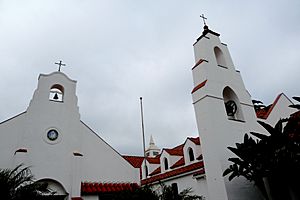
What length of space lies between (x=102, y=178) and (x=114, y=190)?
1.25 metres

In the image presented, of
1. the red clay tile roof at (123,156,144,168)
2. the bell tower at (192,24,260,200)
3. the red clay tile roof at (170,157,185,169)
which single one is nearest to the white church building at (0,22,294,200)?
the bell tower at (192,24,260,200)

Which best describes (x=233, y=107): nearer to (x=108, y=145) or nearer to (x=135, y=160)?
(x=108, y=145)

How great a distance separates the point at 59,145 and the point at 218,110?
32.0ft

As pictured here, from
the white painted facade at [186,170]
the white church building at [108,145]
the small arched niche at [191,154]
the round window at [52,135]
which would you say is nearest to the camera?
the white church building at [108,145]

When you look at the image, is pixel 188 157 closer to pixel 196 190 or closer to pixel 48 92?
pixel 196 190

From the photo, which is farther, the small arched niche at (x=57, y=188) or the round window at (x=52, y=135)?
the round window at (x=52, y=135)

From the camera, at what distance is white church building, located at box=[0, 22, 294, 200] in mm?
12032

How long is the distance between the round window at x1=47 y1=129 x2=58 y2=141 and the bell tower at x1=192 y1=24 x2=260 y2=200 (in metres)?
8.81

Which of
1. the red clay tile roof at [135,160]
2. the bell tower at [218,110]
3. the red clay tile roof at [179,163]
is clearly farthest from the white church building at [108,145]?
the red clay tile roof at [135,160]

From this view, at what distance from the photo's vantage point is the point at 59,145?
15398mm

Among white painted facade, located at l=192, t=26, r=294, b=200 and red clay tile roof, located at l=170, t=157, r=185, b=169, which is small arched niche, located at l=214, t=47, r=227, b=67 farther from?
red clay tile roof, located at l=170, t=157, r=185, b=169

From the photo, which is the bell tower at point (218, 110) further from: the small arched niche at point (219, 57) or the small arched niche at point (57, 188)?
the small arched niche at point (57, 188)

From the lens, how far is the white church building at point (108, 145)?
12.0m

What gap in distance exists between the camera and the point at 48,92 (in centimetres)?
1634
